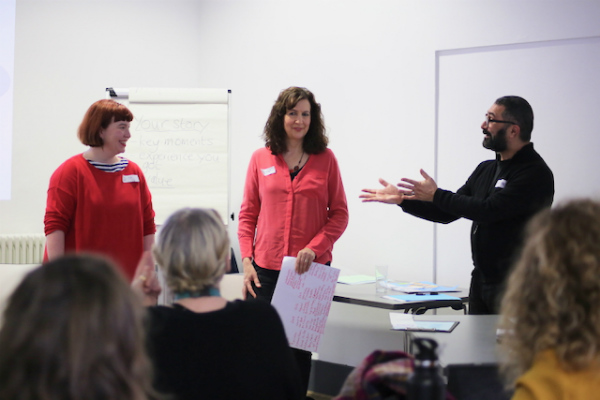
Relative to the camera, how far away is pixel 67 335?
31.9 inches

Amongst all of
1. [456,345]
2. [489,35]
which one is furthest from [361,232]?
[456,345]

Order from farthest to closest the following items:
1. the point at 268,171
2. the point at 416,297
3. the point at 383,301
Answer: the point at 416,297
the point at 383,301
the point at 268,171

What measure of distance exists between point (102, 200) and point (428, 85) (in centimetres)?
255

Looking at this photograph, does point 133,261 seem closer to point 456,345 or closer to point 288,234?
point 288,234

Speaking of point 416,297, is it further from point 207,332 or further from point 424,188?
point 207,332

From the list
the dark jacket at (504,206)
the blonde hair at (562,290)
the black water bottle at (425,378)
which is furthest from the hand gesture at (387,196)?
the black water bottle at (425,378)

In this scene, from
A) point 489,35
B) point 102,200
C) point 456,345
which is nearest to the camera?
point 456,345

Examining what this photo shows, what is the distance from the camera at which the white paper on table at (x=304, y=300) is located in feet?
9.39

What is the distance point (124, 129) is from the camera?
9.65ft

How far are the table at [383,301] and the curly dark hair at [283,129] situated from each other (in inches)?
32.0

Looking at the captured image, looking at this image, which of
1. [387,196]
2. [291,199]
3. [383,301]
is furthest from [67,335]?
[383,301]

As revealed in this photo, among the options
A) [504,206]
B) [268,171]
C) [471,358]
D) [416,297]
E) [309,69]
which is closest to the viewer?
[471,358]

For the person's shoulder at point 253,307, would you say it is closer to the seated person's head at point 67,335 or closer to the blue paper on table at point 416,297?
the seated person's head at point 67,335

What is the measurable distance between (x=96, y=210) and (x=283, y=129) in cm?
97
